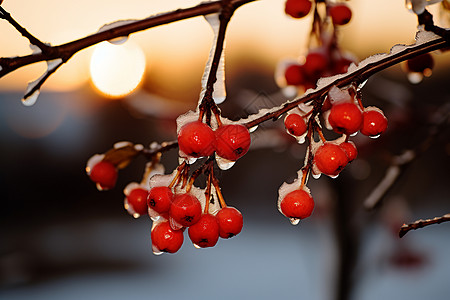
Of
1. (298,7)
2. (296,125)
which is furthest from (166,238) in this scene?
(298,7)

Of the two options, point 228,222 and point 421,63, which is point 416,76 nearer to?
point 421,63

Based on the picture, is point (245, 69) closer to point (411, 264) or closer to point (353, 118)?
point (411, 264)

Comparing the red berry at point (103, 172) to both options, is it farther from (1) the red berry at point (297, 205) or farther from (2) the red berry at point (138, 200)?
(1) the red berry at point (297, 205)

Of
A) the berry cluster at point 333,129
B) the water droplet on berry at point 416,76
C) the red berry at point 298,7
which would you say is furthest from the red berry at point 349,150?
the water droplet on berry at point 416,76

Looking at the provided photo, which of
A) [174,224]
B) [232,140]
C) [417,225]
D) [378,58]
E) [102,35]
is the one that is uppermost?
[102,35]

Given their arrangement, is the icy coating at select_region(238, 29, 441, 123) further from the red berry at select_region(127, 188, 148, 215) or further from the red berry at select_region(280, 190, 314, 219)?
the red berry at select_region(127, 188, 148, 215)

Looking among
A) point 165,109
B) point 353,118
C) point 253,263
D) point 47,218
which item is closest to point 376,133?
point 353,118

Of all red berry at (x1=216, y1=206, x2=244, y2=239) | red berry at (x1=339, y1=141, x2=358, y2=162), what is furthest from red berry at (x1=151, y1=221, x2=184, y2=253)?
red berry at (x1=339, y1=141, x2=358, y2=162)

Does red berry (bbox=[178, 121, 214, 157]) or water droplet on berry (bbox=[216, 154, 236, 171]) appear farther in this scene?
water droplet on berry (bbox=[216, 154, 236, 171])
